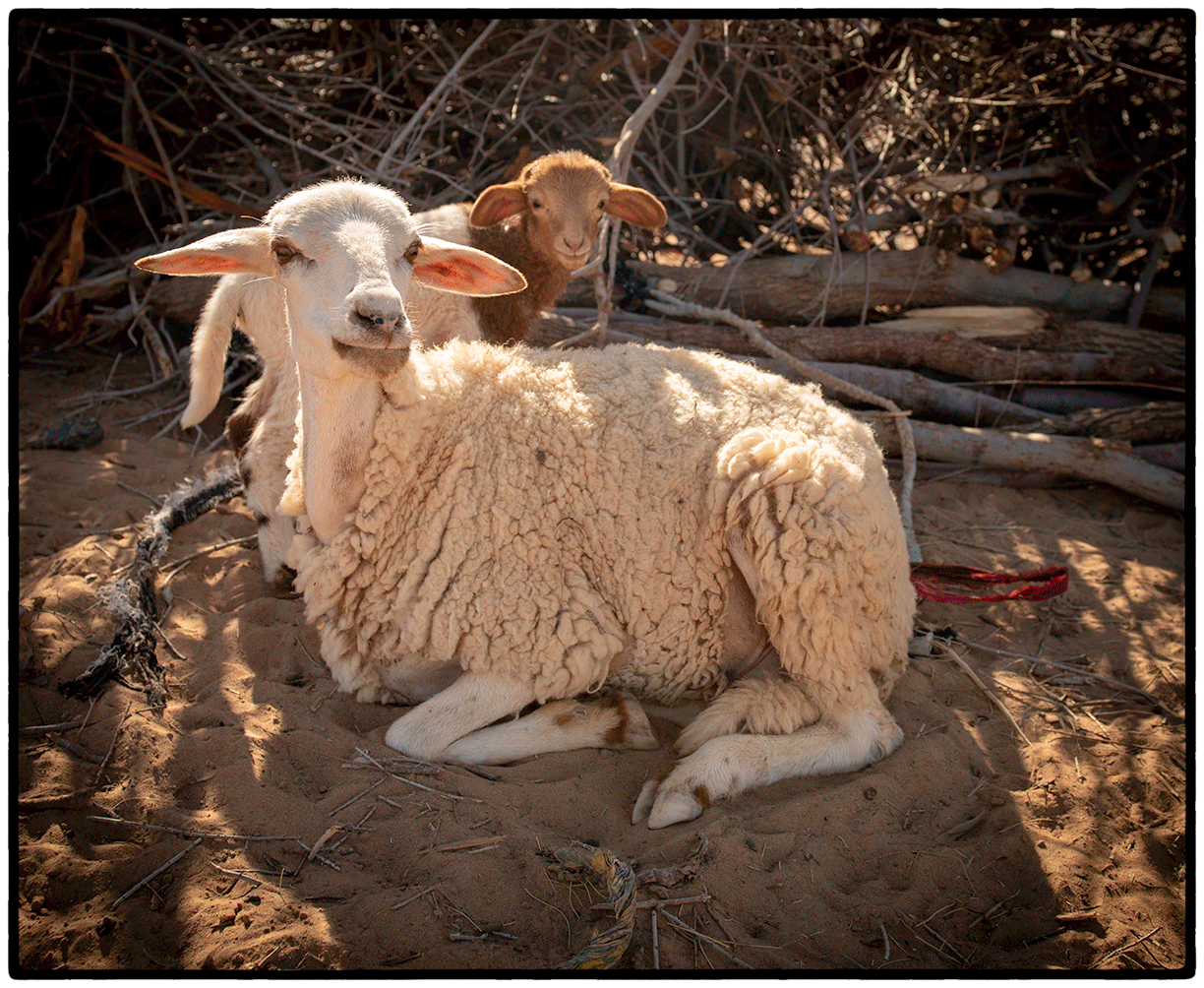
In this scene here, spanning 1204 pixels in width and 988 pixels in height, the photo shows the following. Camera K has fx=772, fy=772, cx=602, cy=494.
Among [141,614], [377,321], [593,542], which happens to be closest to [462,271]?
[377,321]

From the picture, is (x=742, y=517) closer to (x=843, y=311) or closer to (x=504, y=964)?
(x=504, y=964)

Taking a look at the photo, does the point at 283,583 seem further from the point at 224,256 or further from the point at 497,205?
the point at 497,205

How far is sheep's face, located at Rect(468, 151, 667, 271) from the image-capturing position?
4.47 metres

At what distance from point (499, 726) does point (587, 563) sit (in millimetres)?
710

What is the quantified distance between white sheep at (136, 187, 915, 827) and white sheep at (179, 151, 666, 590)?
877 mm

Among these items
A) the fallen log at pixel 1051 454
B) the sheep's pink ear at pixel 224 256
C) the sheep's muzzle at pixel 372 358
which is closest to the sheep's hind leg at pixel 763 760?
the sheep's muzzle at pixel 372 358

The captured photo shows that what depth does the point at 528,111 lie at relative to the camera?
6.44 meters

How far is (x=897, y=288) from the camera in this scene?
20.0 ft

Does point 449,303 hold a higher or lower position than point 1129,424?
higher

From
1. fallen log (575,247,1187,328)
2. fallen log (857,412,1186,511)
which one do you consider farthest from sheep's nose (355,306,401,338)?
fallen log (575,247,1187,328)

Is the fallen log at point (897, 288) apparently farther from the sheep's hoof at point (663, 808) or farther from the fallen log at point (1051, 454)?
the sheep's hoof at point (663, 808)

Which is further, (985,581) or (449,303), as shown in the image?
(449,303)

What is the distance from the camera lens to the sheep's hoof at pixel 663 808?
262 centimetres

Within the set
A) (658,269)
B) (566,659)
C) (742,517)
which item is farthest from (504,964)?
(658,269)
